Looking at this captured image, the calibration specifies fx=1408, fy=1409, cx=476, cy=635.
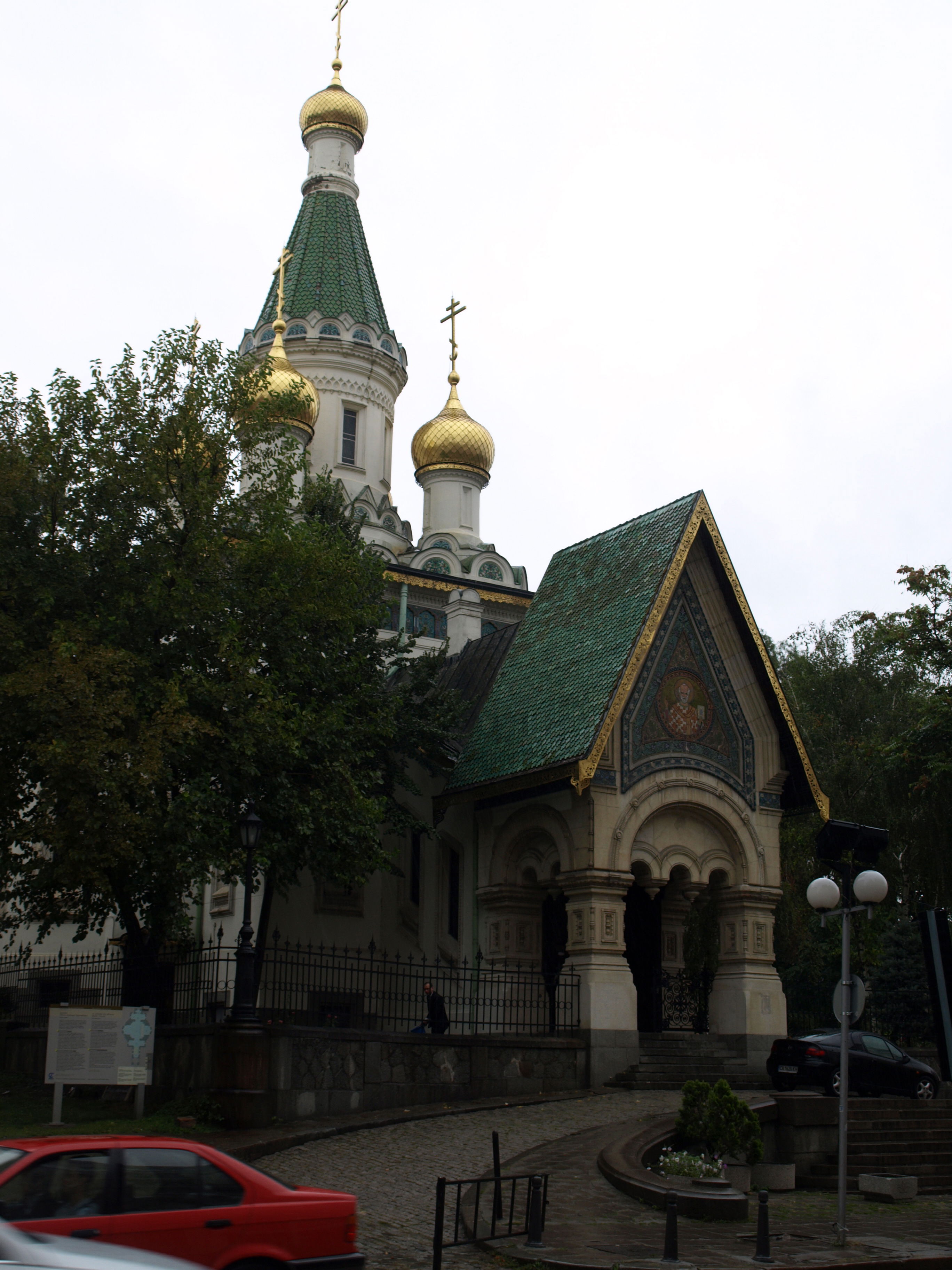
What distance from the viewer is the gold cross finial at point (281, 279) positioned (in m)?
42.1

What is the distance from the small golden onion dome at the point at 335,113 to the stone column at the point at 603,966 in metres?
33.0

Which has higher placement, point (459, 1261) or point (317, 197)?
point (317, 197)

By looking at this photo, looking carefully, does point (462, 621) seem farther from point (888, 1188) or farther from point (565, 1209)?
point (565, 1209)

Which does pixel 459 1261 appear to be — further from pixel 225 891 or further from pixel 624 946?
pixel 225 891

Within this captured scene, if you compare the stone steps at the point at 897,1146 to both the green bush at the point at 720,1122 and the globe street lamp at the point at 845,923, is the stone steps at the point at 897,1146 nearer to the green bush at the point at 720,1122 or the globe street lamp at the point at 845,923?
the green bush at the point at 720,1122

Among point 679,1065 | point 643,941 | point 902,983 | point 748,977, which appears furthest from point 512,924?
point 902,983

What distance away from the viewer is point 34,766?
1914 cm

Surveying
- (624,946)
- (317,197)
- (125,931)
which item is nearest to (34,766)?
(125,931)

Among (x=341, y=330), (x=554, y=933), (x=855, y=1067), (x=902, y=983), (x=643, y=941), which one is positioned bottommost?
(x=855, y=1067)

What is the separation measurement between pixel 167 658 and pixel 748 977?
454 inches

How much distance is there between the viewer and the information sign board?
16.4 m

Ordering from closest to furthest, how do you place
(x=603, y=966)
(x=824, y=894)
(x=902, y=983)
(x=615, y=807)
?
1. (x=824, y=894)
2. (x=603, y=966)
3. (x=615, y=807)
4. (x=902, y=983)

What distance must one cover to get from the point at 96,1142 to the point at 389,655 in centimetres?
1716

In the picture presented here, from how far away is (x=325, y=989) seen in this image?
26109mm
